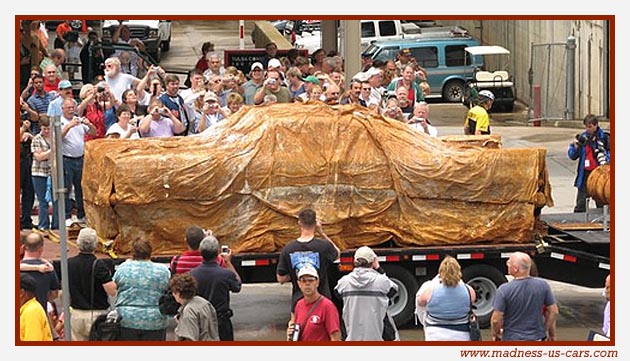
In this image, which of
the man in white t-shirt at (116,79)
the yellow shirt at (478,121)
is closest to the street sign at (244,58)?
the man in white t-shirt at (116,79)

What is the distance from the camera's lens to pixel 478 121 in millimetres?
20250

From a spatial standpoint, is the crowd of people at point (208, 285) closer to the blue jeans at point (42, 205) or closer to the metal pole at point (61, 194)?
the blue jeans at point (42, 205)

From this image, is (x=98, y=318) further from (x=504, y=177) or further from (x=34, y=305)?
(x=504, y=177)

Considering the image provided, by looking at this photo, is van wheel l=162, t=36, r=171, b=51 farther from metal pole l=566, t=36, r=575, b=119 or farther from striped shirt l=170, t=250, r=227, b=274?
striped shirt l=170, t=250, r=227, b=274

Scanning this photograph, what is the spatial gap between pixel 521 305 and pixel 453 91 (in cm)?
2399

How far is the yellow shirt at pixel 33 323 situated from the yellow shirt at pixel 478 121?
29.9 ft

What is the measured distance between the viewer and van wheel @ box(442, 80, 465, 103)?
36.8 m

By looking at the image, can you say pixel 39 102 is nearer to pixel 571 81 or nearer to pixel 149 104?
pixel 149 104

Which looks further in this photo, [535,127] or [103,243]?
[535,127]

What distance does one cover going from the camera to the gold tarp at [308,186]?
15953mm

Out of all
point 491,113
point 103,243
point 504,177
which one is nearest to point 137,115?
point 103,243

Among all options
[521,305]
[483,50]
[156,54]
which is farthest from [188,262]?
[156,54]

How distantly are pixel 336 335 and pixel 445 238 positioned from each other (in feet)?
13.1

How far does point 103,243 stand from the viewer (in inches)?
629
